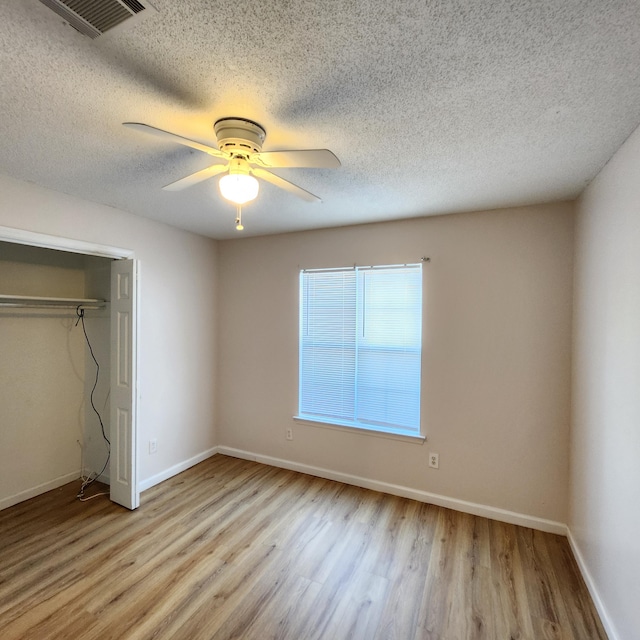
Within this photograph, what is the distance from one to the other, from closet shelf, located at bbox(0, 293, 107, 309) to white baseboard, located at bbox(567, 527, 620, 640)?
4.13m

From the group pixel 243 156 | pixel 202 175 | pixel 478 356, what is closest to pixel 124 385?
pixel 202 175

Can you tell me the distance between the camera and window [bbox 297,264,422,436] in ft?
10.0

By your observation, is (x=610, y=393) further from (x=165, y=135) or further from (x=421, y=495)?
(x=165, y=135)

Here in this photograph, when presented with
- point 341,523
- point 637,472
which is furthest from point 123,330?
point 637,472

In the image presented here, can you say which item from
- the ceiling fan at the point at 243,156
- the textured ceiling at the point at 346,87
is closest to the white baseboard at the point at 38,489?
the textured ceiling at the point at 346,87

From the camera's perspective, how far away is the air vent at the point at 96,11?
0.94 m

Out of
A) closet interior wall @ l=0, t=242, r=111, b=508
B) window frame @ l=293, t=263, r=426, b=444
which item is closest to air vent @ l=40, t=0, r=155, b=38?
window frame @ l=293, t=263, r=426, b=444

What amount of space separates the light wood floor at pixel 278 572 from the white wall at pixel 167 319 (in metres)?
0.64

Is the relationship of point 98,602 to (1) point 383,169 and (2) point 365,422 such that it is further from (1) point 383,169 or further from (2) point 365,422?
(1) point 383,169

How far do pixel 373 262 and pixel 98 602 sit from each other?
118 inches

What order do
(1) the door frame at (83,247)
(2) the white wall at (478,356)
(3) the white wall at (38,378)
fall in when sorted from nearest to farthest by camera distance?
(1) the door frame at (83,247)
(2) the white wall at (478,356)
(3) the white wall at (38,378)

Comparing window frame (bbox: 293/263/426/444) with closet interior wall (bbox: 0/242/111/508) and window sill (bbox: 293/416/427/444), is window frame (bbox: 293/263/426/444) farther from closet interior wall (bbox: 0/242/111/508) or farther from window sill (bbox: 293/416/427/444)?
closet interior wall (bbox: 0/242/111/508)

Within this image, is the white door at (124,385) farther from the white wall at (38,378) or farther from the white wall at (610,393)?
the white wall at (610,393)

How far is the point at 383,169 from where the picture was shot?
6.71 ft
